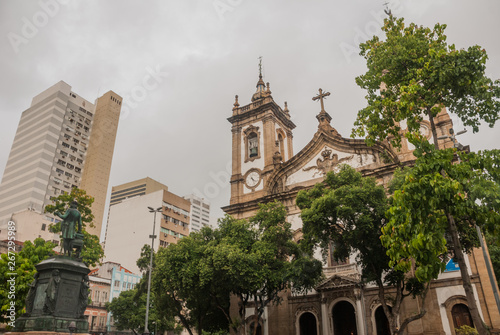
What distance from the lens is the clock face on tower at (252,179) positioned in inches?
1220

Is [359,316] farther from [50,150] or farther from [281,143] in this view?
[50,150]

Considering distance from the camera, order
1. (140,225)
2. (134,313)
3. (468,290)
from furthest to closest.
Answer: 1. (140,225)
2. (134,313)
3. (468,290)

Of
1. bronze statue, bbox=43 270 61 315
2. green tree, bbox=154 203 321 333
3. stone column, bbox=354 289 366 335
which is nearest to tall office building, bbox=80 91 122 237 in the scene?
green tree, bbox=154 203 321 333

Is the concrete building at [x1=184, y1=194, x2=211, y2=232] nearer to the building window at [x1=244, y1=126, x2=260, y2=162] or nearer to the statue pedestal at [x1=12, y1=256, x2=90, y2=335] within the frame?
the building window at [x1=244, y1=126, x2=260, y2=162]

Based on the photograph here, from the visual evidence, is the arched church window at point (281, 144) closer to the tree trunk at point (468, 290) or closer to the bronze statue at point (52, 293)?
the bronze statue at point (52, 293)

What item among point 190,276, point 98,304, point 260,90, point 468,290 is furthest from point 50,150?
point 468,290

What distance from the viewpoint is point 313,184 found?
2747 cm

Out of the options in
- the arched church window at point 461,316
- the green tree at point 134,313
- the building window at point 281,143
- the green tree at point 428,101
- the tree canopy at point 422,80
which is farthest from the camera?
the green tree at point 134,313

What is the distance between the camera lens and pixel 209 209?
126 metres

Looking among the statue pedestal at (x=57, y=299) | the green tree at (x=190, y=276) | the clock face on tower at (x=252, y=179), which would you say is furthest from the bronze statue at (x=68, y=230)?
the clock face on tower at (x=252, y=179)

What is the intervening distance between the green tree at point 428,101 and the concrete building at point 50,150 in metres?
61.5

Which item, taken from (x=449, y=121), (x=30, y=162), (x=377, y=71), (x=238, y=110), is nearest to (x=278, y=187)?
(x=238, y=110)

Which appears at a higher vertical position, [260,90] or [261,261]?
[260,90]

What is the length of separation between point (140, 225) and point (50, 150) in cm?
2068
